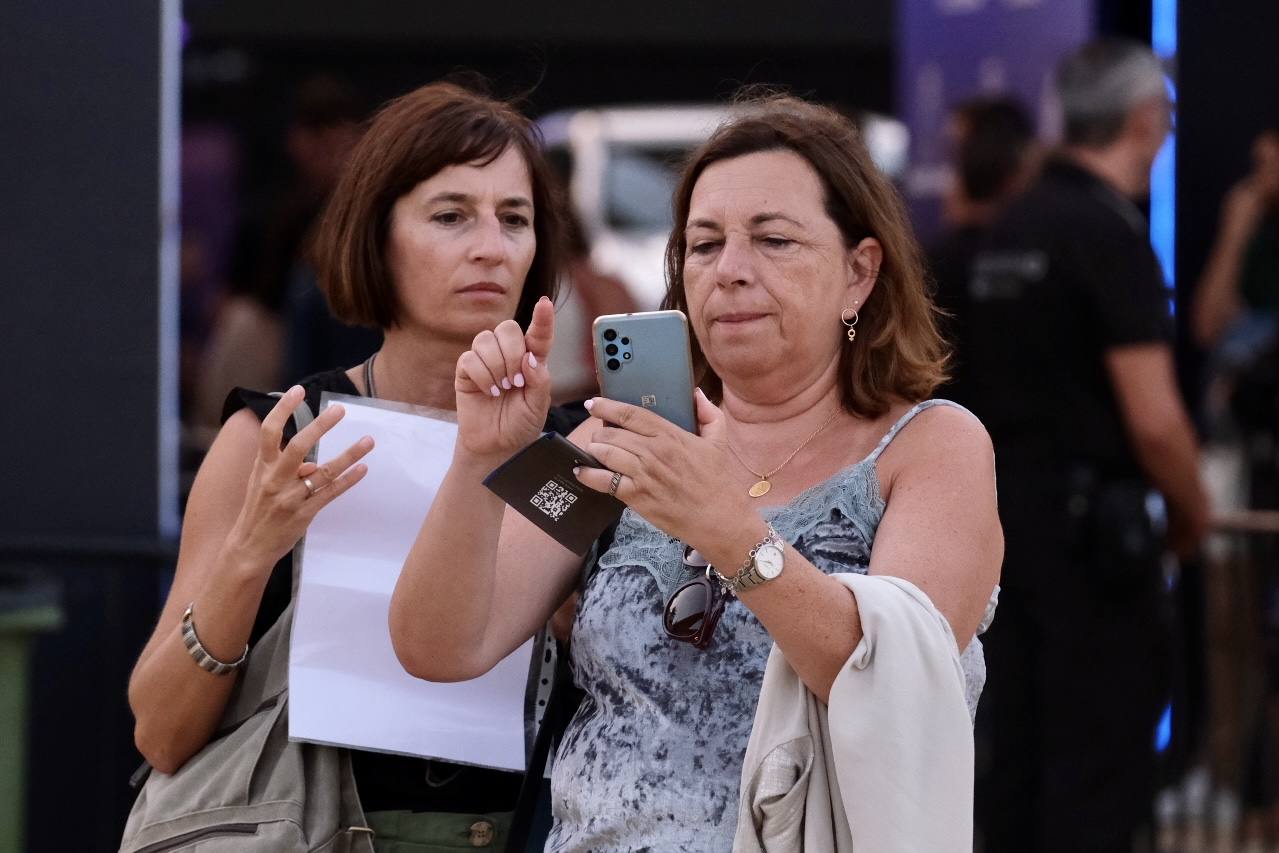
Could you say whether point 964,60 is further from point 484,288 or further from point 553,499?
point 553,499

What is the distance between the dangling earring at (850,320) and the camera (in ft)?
9.30

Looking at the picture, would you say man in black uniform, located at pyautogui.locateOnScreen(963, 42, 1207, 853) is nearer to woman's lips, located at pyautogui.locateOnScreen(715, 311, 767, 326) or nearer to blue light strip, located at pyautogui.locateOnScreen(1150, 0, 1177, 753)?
blue light strip, located at pyautogui.locateOnScreen(1150, 0, 1177, 753)

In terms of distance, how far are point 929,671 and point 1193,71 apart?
7621 millimetres

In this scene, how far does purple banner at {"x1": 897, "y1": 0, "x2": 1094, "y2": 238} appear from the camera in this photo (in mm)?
7008

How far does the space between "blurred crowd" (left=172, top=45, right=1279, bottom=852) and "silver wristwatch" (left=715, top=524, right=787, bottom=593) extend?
7.82ft

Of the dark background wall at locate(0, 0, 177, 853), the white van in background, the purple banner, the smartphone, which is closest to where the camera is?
the smartphone

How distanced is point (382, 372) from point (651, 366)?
2.59 ft

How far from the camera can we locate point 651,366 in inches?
96.8

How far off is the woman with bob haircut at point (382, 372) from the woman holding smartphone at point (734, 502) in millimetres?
232

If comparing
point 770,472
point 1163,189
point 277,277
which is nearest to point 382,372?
point 770,472

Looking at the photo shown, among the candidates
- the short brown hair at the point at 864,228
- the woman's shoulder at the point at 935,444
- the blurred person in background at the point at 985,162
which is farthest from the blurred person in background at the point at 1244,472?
the woman's shoulder at the point at 935,444

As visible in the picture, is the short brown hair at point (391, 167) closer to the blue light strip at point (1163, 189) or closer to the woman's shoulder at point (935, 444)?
the woman's shoulder at point (935, 444)

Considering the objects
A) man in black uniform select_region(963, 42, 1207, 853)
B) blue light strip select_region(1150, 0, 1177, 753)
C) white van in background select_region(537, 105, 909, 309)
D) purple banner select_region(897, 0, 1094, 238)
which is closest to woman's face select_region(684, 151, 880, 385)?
man in black uniform select_region(963, 42, 1207, 853)

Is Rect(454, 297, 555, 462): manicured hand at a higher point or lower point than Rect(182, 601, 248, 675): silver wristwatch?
higher
